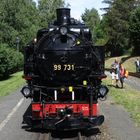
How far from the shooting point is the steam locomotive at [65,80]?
565 inches

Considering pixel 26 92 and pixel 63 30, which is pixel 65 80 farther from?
pixel 63 30

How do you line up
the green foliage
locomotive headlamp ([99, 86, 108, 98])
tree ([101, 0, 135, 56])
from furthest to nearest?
tree ([101, 0, 135, 56]) → the green foliage → locomotive headlamp ([99, 86, 108, 98])

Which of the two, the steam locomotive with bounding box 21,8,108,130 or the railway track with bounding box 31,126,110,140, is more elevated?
the steam locomotive with bounding box 21,8,108,130

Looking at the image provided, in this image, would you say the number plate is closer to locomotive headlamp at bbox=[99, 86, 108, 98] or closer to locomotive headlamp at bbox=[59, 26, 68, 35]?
locomotive headlamp at bbox=[59, 26, 68, 35]

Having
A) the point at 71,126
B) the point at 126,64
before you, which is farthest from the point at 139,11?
the point at 71,126

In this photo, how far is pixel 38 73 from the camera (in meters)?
14.9

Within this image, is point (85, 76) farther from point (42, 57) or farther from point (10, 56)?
point (10, 56)

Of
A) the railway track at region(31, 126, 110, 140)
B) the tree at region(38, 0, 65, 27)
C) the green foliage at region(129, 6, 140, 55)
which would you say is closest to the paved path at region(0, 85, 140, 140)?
the railway track at region(31, 126, 110, 140)

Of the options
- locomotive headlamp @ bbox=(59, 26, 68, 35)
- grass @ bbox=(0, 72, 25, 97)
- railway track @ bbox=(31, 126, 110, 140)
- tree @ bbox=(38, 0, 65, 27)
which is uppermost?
tree @ bbox=(38, 0, 65, 27)

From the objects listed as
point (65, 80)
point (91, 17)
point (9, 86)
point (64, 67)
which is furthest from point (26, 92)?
point (91, 17)

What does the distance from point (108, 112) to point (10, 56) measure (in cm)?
3194

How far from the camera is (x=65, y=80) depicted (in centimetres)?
1455

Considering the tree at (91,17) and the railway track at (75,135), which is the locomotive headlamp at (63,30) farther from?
A: the tree at (91,17)

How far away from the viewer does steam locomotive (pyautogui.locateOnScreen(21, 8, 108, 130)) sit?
14.4 meters
